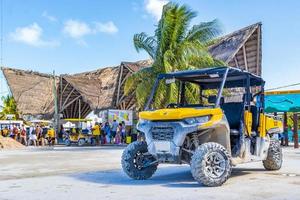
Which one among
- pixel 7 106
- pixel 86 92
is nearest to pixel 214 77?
pixel 86 92

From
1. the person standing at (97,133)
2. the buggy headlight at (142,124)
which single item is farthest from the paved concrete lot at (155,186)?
the person standing at (97,133)

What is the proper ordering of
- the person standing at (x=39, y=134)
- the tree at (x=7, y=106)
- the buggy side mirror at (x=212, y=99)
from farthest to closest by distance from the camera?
1. the tree at (x=7, y=106)
2. the person standing at (x=39, y=134)
3. the buggy side mirror at (x=212, y=99)

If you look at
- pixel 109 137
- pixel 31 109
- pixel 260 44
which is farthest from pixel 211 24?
pixel 31 109

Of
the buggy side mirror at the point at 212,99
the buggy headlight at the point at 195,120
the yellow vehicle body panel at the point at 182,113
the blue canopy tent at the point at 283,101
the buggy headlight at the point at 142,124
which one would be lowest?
the buggy headlight at the point at 142,124

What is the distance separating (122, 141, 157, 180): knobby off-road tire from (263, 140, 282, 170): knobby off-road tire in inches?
116

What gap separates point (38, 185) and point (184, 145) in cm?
285

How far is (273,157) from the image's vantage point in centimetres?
1058

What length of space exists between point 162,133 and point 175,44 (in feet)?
52.1

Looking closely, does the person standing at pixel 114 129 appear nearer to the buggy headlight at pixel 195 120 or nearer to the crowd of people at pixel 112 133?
the crowd of people at pixel 112 133

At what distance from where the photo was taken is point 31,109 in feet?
157

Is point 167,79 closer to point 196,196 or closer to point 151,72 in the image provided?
point 196,196

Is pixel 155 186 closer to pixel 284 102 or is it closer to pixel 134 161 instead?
pixel 134 161

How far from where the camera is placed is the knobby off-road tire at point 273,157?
10.6 metres

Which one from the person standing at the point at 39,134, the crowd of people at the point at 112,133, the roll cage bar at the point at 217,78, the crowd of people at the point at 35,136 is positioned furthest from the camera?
the person standing at the point at 39,134
